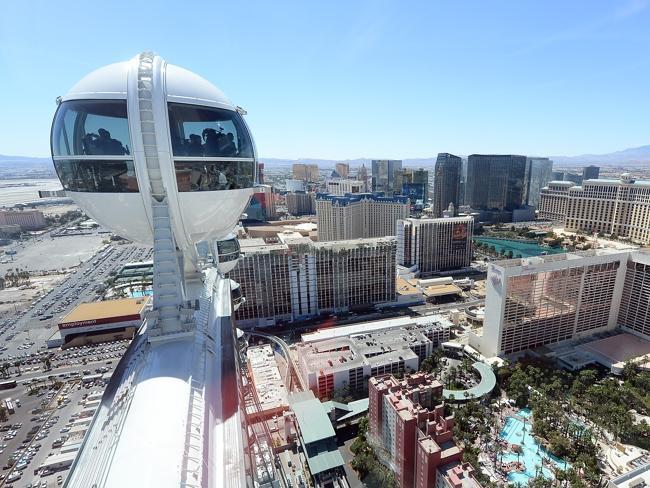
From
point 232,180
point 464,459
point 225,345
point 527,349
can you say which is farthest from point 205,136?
point 527,349

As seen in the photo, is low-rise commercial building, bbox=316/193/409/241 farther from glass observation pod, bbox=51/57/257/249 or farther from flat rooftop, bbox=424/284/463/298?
glass observation pod, bbox=51/57/257/249

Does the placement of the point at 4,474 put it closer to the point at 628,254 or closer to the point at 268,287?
the point at 268,287

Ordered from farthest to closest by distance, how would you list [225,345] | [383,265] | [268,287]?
[383,265] → [268,287] → [225,345]

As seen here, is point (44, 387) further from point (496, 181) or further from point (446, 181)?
point (496, 181)

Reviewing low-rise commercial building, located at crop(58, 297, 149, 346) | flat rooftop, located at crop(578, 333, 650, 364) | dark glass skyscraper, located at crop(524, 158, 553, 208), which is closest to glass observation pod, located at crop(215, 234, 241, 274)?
low-rise commercial building, located at crop(58, 297, 149, 346)

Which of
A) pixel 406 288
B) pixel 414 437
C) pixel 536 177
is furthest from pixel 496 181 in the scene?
pixel 414 437

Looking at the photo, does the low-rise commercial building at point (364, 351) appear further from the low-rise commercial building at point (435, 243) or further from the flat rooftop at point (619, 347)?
the low-rise commercial building at point (435, 243)

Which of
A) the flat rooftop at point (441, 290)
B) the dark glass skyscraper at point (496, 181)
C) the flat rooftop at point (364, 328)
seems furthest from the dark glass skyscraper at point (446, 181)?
the flat rooftop at point (364, 328)

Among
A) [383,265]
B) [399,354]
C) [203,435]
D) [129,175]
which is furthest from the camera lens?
[383,265]
